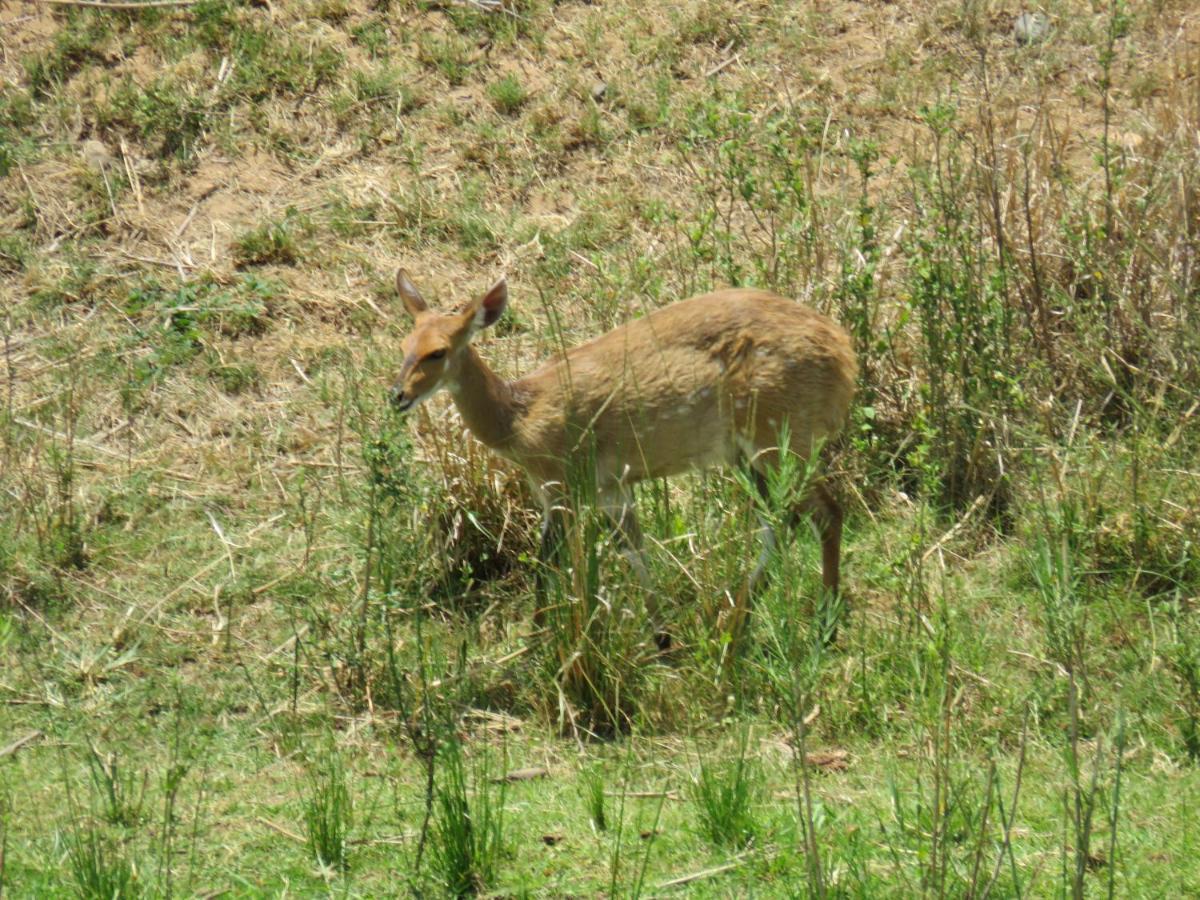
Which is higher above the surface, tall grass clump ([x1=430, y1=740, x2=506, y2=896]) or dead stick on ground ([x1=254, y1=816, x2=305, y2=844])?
tall grass clump ([x1=430, y1=740, x2=506, y2=896])

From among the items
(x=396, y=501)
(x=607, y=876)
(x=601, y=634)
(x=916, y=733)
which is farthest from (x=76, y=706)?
(x=916, y=733)

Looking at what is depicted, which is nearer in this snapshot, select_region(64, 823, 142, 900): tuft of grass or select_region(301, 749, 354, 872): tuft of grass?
select_region(64, 823, 142, 900): tuft of grass

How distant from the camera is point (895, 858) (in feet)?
14.6

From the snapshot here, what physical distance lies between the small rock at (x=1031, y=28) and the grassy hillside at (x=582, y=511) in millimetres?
104

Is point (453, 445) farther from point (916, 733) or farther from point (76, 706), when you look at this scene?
point (916, 733)

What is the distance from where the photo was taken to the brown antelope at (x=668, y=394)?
7387mm

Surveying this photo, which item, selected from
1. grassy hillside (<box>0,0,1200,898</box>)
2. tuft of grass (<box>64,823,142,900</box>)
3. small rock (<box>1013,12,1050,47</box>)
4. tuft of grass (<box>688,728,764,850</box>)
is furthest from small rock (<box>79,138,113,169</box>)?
tuft of grass (<box>688,728,764,850</box>)

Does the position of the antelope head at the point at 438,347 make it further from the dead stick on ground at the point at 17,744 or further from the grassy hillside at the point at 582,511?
the dead stick on ground at the point at 17,744

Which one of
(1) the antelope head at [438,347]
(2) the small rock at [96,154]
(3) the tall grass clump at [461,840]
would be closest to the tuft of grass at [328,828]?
(3) the tall grass clump at [461,840]

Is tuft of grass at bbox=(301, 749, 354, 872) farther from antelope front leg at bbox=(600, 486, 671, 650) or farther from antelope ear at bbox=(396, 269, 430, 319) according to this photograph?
antelope ear at bbox=(396, 269, 430, 319)

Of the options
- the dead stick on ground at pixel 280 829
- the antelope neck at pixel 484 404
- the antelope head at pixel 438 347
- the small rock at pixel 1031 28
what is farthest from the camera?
the small rock at pixel 1031 28

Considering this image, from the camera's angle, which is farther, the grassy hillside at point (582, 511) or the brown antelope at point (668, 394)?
the brown antelope at point (668, 394)

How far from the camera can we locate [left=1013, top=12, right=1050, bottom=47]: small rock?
448 inches

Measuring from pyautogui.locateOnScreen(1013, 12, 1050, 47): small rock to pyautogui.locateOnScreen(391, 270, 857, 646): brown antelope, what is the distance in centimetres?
476
